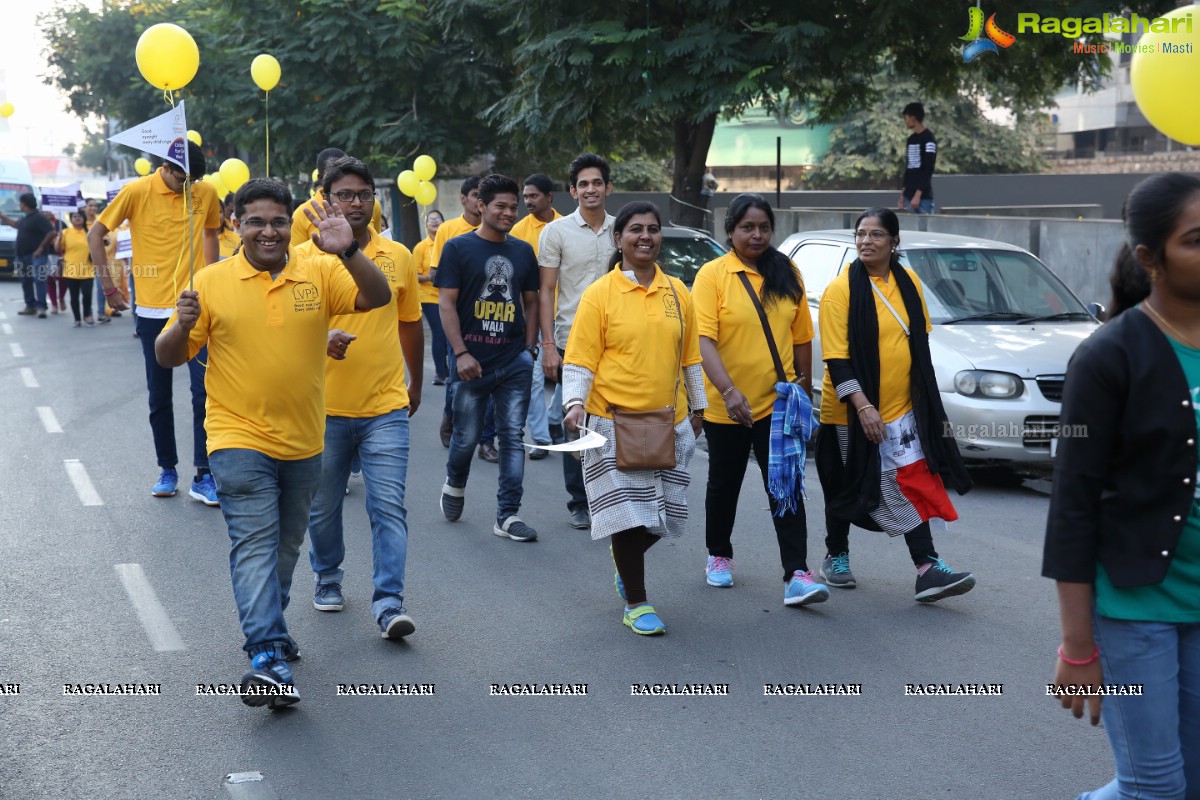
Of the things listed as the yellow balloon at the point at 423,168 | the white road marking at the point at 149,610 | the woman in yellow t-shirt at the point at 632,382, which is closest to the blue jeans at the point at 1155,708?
the woman in yellow t-shirt at the point at 632,382

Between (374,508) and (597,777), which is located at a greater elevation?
(374,508)

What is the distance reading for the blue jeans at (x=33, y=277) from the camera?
72.6 feet

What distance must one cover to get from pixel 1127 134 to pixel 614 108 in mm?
33316

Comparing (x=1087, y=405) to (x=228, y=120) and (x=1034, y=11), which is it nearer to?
(x=1034, y=11)

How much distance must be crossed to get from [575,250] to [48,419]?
242 inches

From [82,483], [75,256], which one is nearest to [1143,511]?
[82,483]

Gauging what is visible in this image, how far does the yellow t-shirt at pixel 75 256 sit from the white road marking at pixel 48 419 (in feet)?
29.3

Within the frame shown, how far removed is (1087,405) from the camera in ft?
9.39

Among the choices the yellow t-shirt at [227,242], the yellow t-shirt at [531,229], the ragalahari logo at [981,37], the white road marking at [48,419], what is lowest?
the white road marking at [48,419]

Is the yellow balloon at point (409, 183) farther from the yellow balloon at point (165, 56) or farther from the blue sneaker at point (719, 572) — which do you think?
the blue sneaker at point (719, 572)

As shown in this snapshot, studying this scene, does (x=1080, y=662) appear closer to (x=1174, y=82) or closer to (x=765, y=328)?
(x=1174, y=82)

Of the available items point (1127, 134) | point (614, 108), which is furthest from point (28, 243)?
point (1127, 134)

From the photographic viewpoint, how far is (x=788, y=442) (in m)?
6.13

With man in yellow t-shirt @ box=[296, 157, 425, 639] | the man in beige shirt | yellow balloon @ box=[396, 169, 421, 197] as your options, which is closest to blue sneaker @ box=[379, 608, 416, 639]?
man in yellow t-shirt @ box=[296, 157, 425, 639]
